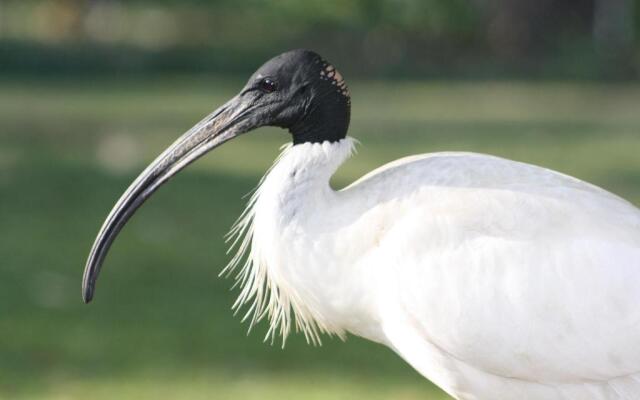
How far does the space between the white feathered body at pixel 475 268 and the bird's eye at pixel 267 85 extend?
0.22 metres

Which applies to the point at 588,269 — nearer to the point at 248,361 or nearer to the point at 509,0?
the point at 248,361

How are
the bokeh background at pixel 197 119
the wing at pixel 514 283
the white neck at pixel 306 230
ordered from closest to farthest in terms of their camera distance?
the wing at pixel 514 283 < the white neck at pixel 306 230 < the bokeh background at pixel 197 119

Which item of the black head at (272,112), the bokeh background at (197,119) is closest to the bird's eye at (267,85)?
the black head at (272,112)

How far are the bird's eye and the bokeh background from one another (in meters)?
2.18

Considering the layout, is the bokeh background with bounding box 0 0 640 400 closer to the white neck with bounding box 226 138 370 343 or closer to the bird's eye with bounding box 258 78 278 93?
the white neck with bounding box 226 138 370 343

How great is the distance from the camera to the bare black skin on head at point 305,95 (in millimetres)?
4164

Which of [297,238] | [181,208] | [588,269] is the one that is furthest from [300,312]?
[181,208]

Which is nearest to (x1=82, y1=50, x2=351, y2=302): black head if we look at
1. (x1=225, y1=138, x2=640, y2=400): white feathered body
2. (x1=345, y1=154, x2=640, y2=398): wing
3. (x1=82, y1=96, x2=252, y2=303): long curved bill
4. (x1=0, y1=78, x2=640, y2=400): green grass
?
(x1=82, y1=96, x2=252, y2=303): long curved bill

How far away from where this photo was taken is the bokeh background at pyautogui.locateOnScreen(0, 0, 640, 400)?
21.5ft

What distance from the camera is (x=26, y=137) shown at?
1324cm

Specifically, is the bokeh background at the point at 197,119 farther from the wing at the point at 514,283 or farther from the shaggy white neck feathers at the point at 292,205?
the wing at the point at 514,283

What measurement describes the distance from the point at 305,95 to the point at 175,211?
5.75 meters

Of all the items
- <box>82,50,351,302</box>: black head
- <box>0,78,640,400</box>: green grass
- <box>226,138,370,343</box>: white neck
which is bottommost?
<box>226,138,370,343</box>: white neck

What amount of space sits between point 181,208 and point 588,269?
20.5 ft
